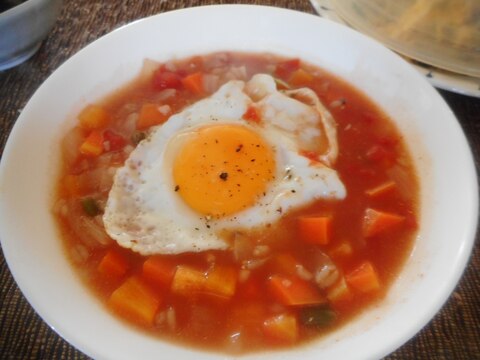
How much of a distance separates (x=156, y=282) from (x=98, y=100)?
1198 millimetres

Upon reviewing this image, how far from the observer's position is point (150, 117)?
2.58 metres

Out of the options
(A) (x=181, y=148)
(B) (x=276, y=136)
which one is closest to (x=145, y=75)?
(A) (x=181, y=148)

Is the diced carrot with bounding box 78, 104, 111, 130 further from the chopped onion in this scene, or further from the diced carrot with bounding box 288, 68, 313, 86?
the diced carrot with bounding box 288, 68, 313, 86

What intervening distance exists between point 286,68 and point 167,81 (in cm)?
72

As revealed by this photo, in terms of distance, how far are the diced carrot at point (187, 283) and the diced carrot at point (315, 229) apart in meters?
0.50

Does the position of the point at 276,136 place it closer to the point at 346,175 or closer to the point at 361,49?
the point at 346,175

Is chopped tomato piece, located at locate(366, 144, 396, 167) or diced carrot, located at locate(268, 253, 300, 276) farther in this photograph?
chopped tomato piece, located at locate(366, 144, 396, 167)

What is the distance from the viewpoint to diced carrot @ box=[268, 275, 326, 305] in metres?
1.94

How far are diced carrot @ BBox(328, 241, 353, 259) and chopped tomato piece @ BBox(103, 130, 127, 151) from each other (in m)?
1.18

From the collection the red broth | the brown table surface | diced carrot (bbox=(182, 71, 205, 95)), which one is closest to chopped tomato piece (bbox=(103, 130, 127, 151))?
the red broth

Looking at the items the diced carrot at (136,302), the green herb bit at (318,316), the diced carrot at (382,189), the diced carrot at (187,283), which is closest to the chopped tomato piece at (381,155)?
the diced carrot at (382,189)

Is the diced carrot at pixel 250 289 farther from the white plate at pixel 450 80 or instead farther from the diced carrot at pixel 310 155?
the white plate at pixel 450 80

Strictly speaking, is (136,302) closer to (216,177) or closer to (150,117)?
(216,177)

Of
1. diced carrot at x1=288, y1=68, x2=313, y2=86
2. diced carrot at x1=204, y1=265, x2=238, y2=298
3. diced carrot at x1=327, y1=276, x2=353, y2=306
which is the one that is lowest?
diced carrot at x1=327, y1=276, x2=353, y2=306
